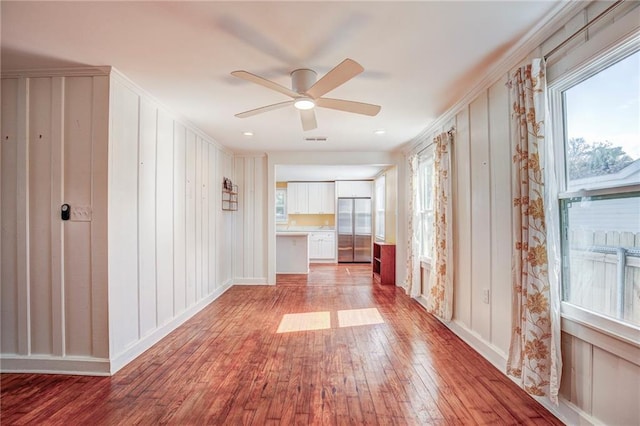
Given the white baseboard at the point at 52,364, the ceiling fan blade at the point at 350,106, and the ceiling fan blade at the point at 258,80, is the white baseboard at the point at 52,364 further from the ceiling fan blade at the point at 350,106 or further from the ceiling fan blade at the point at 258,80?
the ceiling fan blade at the point at 350,106

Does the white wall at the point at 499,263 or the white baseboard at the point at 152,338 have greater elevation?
the white wall at the point at 499,263

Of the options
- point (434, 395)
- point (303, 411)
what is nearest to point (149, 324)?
point (303, 411)

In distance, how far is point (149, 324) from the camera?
9.66 ft

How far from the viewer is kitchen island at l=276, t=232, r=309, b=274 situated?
22.0 feet

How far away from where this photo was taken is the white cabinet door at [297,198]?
8859 mm

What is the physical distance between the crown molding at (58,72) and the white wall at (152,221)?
4.1 inches

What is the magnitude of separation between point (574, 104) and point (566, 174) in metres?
0.41

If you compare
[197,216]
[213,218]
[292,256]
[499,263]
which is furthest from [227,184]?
[499,263]

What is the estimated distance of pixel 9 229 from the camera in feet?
8.01

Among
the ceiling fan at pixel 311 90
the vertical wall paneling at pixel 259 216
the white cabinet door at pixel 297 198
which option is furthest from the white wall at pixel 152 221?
the white cabinet door at pixel 297 198

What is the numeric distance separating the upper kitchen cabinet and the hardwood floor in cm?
542

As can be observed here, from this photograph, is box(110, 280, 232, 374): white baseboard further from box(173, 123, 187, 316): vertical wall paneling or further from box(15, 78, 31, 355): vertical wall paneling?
box(15, 78, 31, 355): vertical wall paneling

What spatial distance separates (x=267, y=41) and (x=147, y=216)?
1.98 meters

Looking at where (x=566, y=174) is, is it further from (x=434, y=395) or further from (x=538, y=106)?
(x=434, y=395)
